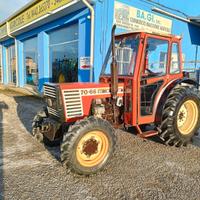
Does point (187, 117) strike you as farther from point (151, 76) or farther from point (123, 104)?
point (123, 104)

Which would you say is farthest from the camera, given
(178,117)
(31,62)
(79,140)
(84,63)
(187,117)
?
(31,62)

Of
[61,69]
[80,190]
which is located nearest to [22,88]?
[61,69]

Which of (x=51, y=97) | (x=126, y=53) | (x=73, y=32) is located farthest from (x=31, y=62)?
(x=126, y=53)

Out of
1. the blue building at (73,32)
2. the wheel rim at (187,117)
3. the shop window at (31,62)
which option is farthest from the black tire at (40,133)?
the shop window at (31,62)

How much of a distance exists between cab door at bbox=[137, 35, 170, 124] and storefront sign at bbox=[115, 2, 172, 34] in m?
3.20

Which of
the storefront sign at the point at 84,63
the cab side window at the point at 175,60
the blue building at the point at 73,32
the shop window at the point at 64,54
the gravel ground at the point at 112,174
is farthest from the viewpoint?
the shop window at the point at 64,54

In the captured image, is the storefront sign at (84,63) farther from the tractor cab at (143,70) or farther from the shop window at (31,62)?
the shop window at (31,62)

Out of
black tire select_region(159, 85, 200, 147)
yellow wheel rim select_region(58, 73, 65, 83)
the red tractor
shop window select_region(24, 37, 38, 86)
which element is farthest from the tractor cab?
shop window select_region(24, 37, 38, 86)

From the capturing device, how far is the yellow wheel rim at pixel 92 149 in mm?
3412

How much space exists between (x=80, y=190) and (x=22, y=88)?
42.3 feet

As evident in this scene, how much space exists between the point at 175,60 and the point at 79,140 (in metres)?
2.74

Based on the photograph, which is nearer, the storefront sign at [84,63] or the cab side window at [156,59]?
the cab side window at [156,59]

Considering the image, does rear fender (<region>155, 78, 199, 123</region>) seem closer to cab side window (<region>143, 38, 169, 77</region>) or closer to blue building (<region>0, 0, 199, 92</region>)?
cab side window (<region>143, 38, 169, 77</region>)

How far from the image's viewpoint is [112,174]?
11.3ft
